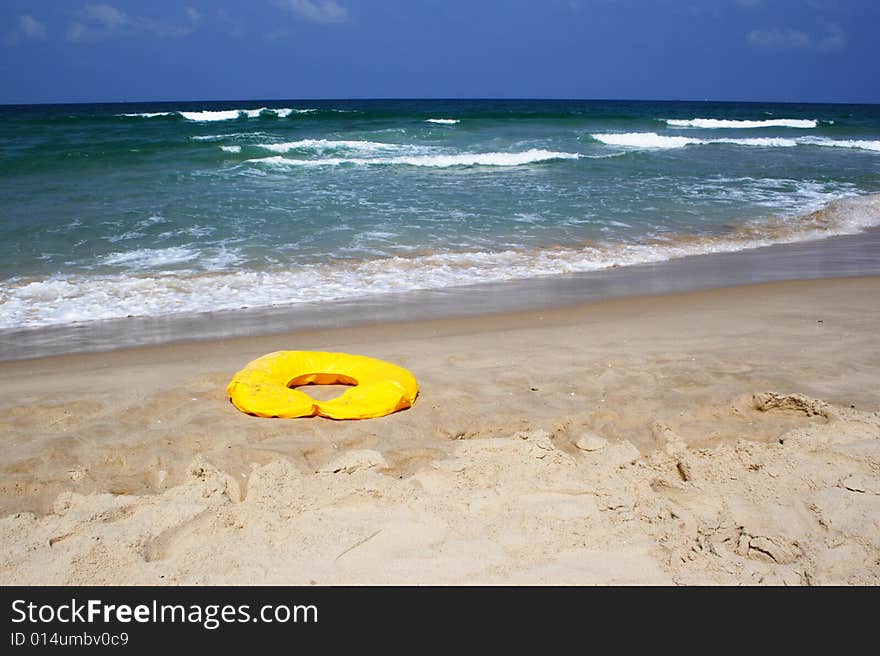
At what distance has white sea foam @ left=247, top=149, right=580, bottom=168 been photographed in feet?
58.8

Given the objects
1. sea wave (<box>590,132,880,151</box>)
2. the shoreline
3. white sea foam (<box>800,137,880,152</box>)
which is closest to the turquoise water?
the shoreline

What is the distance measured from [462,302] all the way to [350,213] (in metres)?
5.04

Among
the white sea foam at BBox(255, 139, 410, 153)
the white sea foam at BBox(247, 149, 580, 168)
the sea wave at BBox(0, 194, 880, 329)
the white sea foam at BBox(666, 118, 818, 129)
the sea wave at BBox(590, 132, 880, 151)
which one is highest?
the white sea foam at BBox(666, 118, 818, 129)

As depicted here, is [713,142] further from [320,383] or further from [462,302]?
[320,383]

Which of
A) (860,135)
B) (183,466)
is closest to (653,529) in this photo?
(183,466)

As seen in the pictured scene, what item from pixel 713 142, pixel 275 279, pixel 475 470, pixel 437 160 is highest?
pixel 713 142

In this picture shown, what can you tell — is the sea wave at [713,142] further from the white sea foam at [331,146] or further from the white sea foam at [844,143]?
the white sea foam at [331,146]

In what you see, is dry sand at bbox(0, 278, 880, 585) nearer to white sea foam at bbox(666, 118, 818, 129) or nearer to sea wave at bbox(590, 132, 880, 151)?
sea wave at bbox(590, 132, 880, 151)

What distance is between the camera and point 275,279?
7043mm

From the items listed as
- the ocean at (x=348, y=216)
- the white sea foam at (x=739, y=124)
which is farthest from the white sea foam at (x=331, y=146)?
the white sea foam at (x=739, y=124)

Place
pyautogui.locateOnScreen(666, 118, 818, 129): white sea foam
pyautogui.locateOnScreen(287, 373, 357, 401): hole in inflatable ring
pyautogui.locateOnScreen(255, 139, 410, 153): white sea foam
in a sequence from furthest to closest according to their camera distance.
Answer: pyautogui.locateOnScreen(666, 118, 818, 129): white sea foam
pyautogui.locateOnScreen(255, 139, 410, 153): white sea foam
pyautogui.locateOnScreen(287, 373, 357, 401): hole in inflatable ring

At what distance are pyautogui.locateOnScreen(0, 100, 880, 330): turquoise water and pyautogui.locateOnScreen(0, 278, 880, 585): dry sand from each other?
2.23 metres

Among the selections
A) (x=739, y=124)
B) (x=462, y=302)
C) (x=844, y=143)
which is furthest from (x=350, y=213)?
(x=739, y=124)
